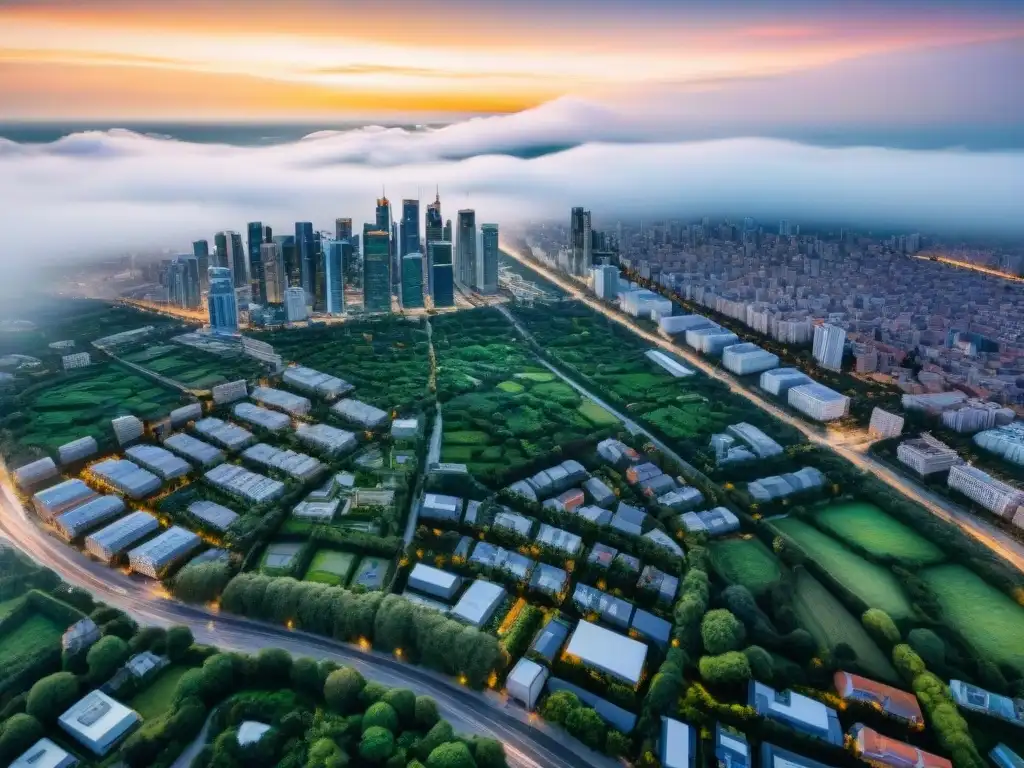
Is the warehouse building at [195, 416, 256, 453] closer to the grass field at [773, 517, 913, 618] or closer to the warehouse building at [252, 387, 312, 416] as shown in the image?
the warehouse building at [252, 387, 312, 416]

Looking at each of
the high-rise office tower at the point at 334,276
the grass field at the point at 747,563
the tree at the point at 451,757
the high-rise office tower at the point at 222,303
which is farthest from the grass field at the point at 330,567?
the high-rise office tower at the point at 334,276

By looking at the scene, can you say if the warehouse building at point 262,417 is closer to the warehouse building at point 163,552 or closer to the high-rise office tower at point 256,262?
the warehouse building at point 163,552

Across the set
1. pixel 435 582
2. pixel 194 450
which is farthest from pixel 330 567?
pixel 194 450

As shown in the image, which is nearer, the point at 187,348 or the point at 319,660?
the point at 319,660

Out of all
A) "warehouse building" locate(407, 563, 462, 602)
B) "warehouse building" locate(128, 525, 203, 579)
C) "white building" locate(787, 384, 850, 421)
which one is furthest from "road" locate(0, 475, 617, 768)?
"white building" locate(787, 384, 850, 421)

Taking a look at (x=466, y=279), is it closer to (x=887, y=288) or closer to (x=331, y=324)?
(x=331, y=324)

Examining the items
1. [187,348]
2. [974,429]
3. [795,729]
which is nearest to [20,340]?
[187,348]

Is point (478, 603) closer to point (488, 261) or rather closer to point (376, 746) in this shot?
point (376, 746)
